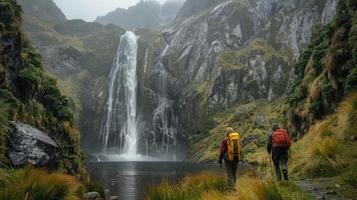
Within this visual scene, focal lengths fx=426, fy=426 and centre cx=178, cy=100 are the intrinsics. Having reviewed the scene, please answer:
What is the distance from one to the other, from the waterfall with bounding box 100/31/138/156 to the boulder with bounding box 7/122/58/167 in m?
90.5

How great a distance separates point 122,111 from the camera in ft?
401

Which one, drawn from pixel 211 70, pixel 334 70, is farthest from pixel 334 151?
pixel 211 70

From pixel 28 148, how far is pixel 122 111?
101m

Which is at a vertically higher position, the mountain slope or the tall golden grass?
the mountain slope

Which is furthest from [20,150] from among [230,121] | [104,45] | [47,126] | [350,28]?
[104,45]

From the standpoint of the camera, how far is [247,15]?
14900 cm

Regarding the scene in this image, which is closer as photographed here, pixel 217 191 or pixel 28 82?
pixel 217 191

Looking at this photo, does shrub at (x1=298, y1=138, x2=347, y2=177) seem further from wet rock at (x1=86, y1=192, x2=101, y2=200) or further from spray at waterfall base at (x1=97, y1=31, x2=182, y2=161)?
spray at waterfall base at (x1=97, y1=31, x2=182, y2=161)

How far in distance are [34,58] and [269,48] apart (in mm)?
103972

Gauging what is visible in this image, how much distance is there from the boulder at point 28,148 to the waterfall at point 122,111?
9052 centimetres

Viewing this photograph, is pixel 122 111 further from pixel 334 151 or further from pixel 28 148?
pixel 334 151

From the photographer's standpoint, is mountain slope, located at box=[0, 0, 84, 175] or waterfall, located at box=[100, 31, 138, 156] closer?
mountain slope, located at box=[0, 0, 84, 175]

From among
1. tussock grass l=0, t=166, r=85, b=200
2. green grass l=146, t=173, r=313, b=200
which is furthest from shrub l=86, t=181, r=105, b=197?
tussock grass l=0, t=166, r=85, b=200

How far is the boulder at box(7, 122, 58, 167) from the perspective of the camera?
20.6 m
